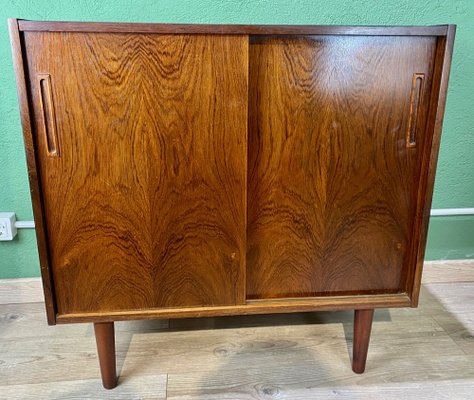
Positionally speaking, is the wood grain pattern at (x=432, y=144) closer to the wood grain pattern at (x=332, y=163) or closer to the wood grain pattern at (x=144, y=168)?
the wood grain pattern at (x=332, y=163)

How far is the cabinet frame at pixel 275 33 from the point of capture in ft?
2.68

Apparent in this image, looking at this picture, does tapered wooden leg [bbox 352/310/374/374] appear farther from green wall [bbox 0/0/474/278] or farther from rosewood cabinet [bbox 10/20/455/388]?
green wall [bbox 0/0/474/278]

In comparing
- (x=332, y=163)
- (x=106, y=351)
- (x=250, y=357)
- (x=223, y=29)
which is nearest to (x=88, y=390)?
(x=106, y=351)

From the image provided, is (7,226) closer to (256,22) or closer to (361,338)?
(256,22)

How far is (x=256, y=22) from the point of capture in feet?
4.33

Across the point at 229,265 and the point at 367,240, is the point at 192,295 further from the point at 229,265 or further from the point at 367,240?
the point at 367,240

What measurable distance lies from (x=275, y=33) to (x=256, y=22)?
0.51 m

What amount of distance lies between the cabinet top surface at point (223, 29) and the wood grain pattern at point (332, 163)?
0.07 ft

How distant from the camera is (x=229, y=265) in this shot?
1020 millimetres

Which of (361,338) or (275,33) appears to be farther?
(361,338)

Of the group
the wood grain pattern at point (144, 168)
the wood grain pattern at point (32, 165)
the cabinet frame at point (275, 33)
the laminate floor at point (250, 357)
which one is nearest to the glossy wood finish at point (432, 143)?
the cabinet frame at point (275, 33)

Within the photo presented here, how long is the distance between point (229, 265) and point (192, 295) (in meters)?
0.12

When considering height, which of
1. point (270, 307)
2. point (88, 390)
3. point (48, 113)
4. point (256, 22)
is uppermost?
point (256, 22)

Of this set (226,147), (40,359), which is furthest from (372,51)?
(40,359)
